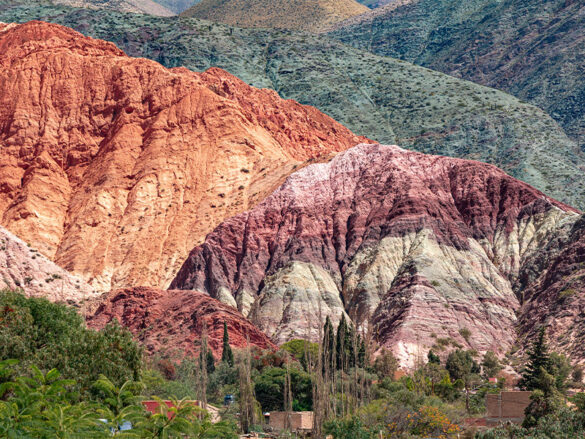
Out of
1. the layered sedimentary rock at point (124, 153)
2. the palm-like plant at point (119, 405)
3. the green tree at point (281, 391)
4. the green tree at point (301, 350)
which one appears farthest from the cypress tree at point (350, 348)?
the palm-like plant at point (119, 405)

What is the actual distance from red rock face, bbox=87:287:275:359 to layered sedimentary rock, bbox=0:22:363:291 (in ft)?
45.3

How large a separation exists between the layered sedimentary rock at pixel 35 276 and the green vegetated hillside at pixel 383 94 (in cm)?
6664

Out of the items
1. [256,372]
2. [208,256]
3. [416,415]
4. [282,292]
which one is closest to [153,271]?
A: [208,256]

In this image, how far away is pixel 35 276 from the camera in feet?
298

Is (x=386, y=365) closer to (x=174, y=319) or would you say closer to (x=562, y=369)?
(x=562, y=369)

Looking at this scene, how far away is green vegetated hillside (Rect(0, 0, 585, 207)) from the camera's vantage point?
145 meters

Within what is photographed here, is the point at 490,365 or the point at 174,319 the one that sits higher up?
the point at 174,319

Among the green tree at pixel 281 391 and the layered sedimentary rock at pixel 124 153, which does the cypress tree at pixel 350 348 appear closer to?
the green tree at pixel 281 391

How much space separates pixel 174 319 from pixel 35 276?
595 inches

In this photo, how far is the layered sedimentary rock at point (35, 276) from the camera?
8812 centimetres

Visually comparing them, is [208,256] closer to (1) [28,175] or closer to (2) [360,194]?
(2) [360,194]

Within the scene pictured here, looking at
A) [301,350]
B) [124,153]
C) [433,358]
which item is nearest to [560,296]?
[433,358]

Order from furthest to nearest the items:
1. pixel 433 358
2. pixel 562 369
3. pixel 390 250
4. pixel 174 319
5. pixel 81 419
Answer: pixel 390 250 < pixel 174 319 < pixel 433 358 < pixel 562 369 < pixel 81 419

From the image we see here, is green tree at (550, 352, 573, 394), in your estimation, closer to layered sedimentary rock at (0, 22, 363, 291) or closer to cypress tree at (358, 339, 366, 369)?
cypress tree at (358, 339, 366, 369)
